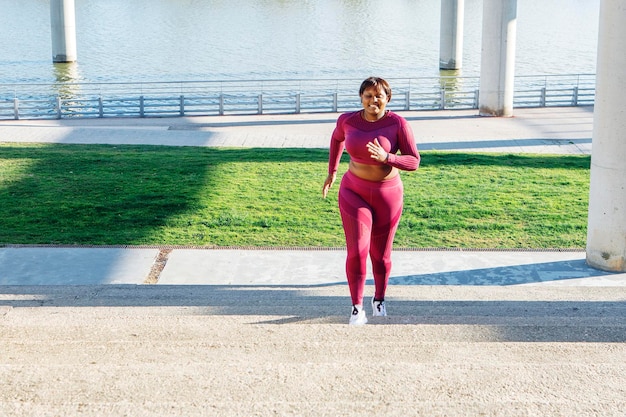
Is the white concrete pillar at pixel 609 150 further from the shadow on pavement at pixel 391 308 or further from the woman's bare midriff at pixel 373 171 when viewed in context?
the woman's bare midriff at pixel 373 171

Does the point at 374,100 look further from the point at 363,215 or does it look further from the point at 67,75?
the point at 67,75

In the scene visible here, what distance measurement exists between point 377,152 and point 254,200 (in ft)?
23.9

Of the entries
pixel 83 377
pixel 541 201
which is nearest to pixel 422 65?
pixel 541 201

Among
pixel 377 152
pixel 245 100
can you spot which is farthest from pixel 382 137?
pixel 245 100

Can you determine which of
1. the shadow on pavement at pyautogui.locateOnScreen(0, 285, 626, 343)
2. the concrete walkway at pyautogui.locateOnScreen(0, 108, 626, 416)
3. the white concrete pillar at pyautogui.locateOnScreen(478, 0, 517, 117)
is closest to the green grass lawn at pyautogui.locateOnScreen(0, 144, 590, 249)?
the concrete walkway at pyautogui.locateOnScreen(0, 108, 626, 416)

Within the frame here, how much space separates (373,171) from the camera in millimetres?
6469

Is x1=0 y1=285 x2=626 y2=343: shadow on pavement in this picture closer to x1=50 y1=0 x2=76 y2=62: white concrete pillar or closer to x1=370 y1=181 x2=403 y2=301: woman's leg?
x1=370 y1=181 x2=403 y2=301: woman's leg

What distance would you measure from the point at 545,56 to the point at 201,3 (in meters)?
40.4

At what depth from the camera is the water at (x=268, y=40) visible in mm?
44750

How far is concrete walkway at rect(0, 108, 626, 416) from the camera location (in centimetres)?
428

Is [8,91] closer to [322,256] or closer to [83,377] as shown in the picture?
[322,256]

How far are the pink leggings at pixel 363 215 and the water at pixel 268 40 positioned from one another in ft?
118

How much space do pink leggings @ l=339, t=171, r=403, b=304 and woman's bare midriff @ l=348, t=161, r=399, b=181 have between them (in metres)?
0.03

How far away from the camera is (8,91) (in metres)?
37.8
